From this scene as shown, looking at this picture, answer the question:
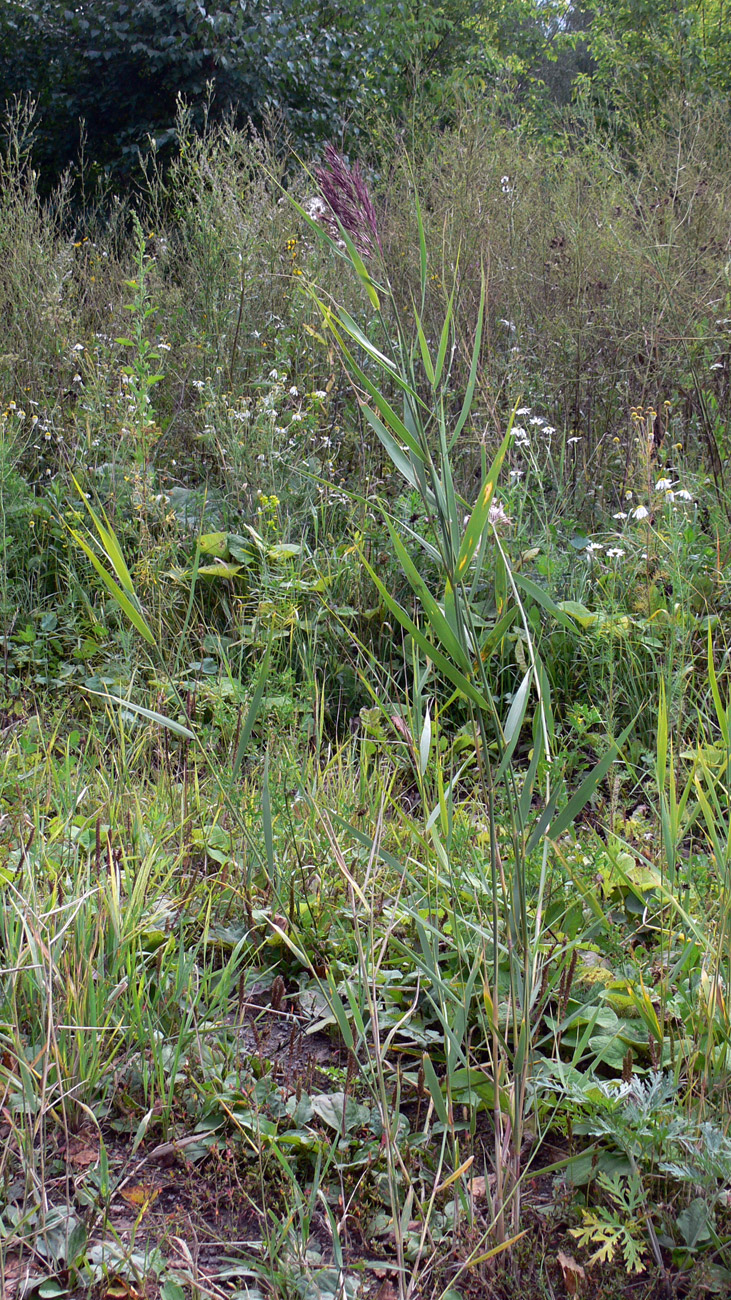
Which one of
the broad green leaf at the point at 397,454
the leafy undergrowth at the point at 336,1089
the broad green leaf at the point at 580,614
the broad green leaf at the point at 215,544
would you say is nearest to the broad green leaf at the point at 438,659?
the broad green leaf at the point at 397,454

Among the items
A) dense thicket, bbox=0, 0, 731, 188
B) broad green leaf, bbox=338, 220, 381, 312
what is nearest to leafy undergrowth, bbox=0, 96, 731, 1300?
broad green leaf, bbox=338, 220, 381, 312

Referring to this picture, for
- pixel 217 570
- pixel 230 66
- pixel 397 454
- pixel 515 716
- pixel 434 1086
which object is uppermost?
pixel 230 66

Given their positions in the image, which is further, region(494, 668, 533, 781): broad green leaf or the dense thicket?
the dense thicket

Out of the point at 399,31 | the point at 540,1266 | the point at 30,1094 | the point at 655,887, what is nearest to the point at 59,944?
the point at 30,1094

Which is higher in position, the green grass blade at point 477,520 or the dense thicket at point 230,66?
the dense thicket at point 230,66

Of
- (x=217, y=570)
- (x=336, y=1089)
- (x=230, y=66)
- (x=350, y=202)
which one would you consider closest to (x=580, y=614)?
(x=217, y=570)

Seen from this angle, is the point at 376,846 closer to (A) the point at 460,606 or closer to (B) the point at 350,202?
(A) the point at 460,606

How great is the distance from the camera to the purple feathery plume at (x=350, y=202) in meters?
1.05

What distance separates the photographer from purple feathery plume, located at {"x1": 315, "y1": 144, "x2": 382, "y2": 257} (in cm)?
105

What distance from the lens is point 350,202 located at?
108 cm

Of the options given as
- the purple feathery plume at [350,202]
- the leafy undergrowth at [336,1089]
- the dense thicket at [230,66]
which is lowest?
the leafy undergrowth at [336,1089]

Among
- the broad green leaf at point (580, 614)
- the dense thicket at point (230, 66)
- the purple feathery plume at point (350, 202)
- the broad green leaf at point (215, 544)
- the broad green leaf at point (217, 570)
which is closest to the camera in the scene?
the purple feathery plume at point (350, 202)

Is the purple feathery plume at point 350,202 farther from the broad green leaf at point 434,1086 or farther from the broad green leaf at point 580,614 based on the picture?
the broad green leaf at point 580,614

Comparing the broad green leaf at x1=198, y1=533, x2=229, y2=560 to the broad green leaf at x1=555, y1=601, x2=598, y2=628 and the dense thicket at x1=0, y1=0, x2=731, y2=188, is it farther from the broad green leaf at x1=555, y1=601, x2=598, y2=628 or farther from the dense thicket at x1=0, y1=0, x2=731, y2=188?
the dense thicket at x1=0, y1=0, x2=731, y2=188
